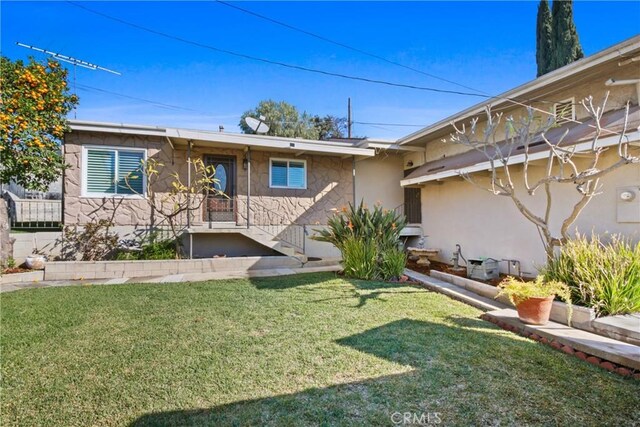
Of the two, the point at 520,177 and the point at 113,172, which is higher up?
the point at 113,172

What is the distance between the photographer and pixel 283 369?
380cm

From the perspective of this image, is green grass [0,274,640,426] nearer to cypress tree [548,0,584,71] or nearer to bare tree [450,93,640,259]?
bare tree [450,93,640,259]

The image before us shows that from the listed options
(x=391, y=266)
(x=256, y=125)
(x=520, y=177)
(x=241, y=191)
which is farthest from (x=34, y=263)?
(x=520, y=177)

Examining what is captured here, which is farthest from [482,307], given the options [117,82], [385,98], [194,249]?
[117,82]

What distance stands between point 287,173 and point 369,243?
19.7 ft

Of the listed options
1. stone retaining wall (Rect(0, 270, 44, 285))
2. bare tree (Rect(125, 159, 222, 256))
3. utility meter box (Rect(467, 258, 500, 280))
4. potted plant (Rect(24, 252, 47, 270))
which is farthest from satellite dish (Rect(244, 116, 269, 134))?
utility meter box (Rect(467, 258, 500, 280))

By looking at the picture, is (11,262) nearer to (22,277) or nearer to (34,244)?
(34,244)

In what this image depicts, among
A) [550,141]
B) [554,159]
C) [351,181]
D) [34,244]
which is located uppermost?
[550,141]

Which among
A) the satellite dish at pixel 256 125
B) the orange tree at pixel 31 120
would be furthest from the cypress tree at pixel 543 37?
the orange tree at pixel 31 120

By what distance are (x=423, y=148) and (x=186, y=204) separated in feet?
33.2

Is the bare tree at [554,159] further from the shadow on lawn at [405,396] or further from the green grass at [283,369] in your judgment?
the shadow on lawn at [405,396]

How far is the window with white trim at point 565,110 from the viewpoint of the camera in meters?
8.49

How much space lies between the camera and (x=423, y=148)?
14.3m

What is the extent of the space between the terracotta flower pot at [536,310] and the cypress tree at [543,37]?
18.8 m
